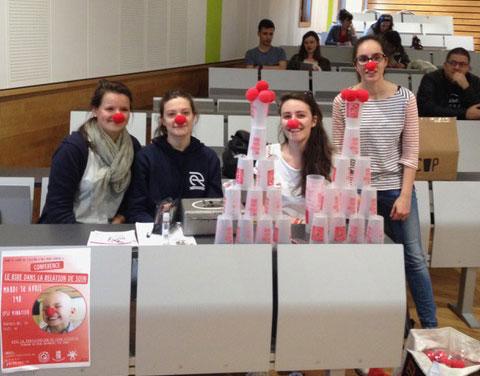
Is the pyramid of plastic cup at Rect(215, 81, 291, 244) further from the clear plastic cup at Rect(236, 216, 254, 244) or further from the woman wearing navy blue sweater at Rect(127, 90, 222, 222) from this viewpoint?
the woman wearing navy blue sweater at Rect(127, 90, 222, 222)

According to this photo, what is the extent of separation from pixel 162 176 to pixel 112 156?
243 millimetres

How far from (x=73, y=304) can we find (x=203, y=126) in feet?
9.32

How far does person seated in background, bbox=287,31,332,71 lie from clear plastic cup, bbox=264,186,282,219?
5.13m

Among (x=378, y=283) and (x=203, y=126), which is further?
(x=203, y=126)

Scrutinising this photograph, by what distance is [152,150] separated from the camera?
2.90 meters

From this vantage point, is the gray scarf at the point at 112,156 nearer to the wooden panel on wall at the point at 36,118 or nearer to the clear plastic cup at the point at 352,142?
the clear plastic cup at the point at 352,142

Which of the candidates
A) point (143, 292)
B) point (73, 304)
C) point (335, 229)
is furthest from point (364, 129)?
point (73, 304)

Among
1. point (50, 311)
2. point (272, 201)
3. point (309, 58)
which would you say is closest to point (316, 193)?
point (272, 201)

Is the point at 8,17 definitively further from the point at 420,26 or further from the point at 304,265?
the point at 420,26

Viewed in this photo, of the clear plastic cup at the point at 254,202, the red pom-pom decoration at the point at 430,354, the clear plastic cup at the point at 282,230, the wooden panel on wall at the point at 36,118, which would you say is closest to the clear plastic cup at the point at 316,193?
the clear plastic cup at the point at 282,230

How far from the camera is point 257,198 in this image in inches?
91.7

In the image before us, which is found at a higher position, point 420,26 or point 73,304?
point 420,26

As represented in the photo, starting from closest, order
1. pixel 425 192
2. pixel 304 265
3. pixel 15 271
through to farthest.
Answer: pixel 15 271 < pixel 304 265 < pixel 425 192

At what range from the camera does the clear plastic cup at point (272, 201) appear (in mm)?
2359
